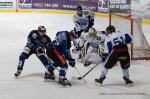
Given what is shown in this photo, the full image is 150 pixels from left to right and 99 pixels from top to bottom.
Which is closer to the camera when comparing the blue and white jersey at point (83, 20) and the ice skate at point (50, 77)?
the ice skate at point (50, 77)

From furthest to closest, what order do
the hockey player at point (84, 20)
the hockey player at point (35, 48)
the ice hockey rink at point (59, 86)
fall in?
the hockey player at point (84, 20) → the hockey player at point (35, 48) → the ice hockey rink at point (59, 86)

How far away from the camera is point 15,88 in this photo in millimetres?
8906

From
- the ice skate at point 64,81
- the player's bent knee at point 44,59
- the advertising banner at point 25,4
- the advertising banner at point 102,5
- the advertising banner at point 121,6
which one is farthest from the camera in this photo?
the advertising banner at point 25,4

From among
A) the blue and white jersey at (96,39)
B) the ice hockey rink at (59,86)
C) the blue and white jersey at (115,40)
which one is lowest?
the ice hockey rink at (59,86)

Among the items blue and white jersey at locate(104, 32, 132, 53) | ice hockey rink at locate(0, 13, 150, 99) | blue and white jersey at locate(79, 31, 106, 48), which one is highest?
blue and white jersey at locate(104, 32, 132, 53)

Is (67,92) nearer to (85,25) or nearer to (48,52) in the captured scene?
(48,52)

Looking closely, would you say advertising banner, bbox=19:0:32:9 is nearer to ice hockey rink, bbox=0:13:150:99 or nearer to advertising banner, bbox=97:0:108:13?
advertising banner, bbox=97:0:108:13

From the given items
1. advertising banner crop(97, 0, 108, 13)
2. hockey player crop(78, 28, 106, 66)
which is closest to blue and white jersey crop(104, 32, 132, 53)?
hockey player crop(78, 28, 106, 66)

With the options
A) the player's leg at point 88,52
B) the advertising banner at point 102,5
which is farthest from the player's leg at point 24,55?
the advertising banner at point 102,5

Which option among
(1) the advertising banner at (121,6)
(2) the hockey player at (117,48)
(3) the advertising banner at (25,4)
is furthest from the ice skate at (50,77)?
(3) the advertising banner at (25,4)

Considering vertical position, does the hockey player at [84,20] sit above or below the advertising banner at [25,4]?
below

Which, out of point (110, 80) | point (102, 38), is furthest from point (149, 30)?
point (110, 80)

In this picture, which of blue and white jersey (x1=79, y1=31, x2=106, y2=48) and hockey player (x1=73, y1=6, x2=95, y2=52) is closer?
blue and white jersey (x1=79, y1=31, x2=106, y2=48)

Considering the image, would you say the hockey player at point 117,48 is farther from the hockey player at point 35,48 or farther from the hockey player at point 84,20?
the hockey player at point 84,20
